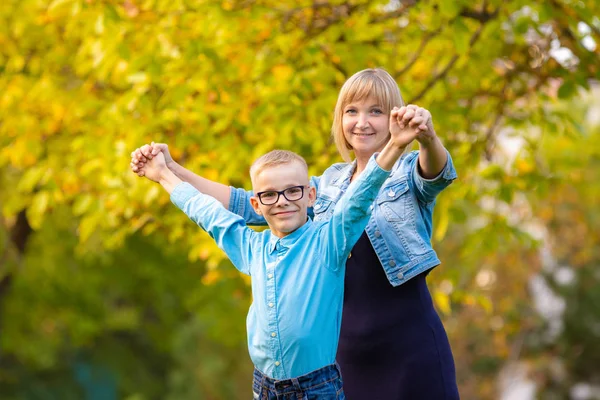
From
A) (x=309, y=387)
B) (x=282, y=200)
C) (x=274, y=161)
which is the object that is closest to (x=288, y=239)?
(x=282, y=200)

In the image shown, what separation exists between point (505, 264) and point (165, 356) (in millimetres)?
8112

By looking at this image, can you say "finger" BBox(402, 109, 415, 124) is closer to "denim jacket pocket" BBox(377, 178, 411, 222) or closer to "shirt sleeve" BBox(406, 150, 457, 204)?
"shirt sleeve" BBox(406, 150, 457, 204)

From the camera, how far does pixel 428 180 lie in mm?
2539

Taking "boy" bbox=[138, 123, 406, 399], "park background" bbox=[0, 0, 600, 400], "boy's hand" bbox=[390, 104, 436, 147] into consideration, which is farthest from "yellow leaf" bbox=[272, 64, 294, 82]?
"boy's hand" bbox=[390, 104, 436, 147]

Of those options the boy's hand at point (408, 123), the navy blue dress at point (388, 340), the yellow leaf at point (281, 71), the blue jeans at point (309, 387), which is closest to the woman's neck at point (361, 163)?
the navy blue dress at point (388, 340)

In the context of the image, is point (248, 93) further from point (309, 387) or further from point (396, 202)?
point (309, 387)

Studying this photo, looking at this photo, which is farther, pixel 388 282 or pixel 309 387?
pixel 388 282

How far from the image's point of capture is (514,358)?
13.7 meters

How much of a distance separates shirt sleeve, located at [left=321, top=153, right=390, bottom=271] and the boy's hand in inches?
3.9

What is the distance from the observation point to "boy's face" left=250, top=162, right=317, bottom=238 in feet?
7.84

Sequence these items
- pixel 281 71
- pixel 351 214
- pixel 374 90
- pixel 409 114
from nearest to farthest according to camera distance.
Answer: pixel 409 114 → pixel 351 214 → pixel 374 90 → pixel 281 71

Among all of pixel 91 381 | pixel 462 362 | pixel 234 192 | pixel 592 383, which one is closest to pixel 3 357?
pixel 91 381

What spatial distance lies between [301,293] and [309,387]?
10.1 inches

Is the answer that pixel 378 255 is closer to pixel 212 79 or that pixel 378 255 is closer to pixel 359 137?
pixel 359 137
